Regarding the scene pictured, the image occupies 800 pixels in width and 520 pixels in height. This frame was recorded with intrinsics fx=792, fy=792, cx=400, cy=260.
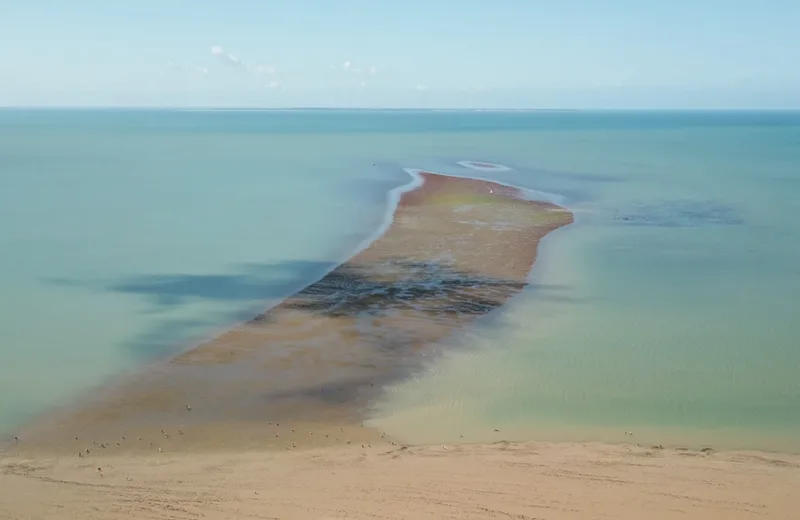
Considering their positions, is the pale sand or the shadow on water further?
the shadow on water

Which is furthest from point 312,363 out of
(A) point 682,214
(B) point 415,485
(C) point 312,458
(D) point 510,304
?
(A) point 682,214

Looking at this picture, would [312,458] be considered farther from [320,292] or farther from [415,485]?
Result: [320,292]

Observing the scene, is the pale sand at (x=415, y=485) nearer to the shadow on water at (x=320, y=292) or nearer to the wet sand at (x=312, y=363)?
the wet sand at (x=312, y=363)

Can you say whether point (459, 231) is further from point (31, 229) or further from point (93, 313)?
point (31, 229)

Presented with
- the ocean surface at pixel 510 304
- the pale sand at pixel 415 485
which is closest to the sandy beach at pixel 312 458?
the pale sand at pixel 415 485

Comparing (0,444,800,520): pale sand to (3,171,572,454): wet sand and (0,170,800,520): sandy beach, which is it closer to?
(0,170,800,520): sandy beach

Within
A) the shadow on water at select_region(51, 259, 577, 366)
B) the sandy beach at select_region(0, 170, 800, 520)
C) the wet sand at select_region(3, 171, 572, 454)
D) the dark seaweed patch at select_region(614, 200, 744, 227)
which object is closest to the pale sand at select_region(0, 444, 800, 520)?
the sandy beach at select_region(0, 170, 800, 520)
